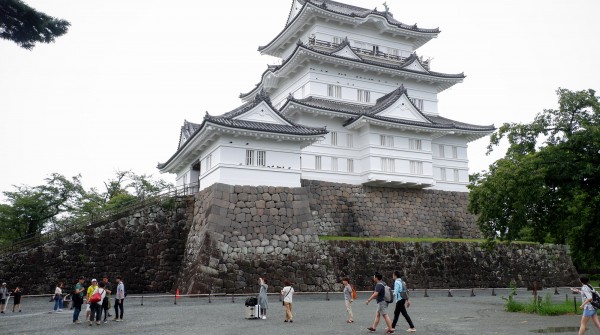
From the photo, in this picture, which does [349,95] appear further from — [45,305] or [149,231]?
[45,305]

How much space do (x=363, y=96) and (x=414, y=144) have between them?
5603 millimetres

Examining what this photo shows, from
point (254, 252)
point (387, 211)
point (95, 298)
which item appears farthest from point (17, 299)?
point (387, 211)

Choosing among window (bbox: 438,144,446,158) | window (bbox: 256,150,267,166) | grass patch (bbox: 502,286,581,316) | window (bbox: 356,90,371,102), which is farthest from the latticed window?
grass patch (bbox: 502,286,581,316)

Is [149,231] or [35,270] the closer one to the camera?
[35,270]

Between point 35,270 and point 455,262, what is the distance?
79.4 feet

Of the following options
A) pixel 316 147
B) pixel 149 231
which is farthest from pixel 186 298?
pixel 316 147

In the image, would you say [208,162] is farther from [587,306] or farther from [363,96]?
[587,306]

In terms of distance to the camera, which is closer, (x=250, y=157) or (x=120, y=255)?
(x=120, y=255)

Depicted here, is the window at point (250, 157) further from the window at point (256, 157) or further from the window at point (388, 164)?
the window at point (388, 164)

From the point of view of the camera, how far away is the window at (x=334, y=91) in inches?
1352

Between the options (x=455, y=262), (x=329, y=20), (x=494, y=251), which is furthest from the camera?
(x=329, y=20)

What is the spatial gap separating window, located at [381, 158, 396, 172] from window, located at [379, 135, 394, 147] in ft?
3.48

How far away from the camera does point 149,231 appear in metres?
26.4

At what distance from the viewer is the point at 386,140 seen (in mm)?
32438
